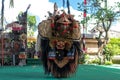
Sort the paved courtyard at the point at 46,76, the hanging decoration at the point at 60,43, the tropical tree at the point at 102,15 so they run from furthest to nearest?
the tropical tree at the point at 102,15 → the hanging decoration at the point at 60,43 → the paved courtyard at the point at 46,76

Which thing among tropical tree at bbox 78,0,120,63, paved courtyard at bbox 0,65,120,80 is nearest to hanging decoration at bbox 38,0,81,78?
paved courtyard at bbox 0,65,120,80

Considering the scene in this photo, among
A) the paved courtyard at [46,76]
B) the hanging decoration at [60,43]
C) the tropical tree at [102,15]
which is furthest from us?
the tropical tree at [102,15]

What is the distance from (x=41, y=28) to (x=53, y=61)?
1103mm

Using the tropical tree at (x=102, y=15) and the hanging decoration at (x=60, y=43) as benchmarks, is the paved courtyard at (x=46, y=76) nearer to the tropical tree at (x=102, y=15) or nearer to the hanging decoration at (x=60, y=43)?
the hanging decoration at (x=60, y=43)

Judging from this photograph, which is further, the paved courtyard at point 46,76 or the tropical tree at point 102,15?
the tropical tree at point 102,15

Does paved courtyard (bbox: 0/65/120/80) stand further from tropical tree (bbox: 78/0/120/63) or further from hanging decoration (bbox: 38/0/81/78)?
tropical tree (bbox: 78/0/120/63)

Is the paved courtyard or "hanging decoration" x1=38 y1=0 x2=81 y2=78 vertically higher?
"hanging decoration" x1=38 y1=0 x2=81 y2=78

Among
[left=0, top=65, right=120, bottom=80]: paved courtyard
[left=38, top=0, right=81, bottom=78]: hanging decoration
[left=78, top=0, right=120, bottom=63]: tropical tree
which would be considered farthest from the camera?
[left=78, top=0, right=120, bottom=63]: tropical tree

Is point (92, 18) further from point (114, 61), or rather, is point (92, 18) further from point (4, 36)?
point (4, 36)

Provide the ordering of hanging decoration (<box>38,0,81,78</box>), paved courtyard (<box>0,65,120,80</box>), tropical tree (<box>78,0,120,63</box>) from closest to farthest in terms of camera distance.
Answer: paved courtyard (<box>0,65,120,80</box>) → hanging decoration (<box>38,0,81,78</box>) → tropical tree (<box>78,0,120,63</box>)

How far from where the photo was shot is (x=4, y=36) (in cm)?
2128

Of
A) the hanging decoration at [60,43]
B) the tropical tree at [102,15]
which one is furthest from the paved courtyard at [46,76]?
the tropical tree at [102,15]

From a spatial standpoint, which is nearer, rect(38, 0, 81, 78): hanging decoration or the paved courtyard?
the paved courtyard

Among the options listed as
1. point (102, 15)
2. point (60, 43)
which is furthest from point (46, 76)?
point (102, 15)
